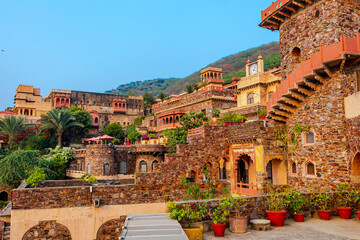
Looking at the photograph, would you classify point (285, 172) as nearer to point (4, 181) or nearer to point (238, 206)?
point (238, 206)

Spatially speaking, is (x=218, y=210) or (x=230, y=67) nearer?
(x=218, y=210)

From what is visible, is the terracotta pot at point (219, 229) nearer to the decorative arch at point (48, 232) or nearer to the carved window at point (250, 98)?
the decorative arch at point (48, 232)

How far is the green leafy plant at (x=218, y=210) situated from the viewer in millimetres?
7621

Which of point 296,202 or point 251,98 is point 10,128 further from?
point 296,202

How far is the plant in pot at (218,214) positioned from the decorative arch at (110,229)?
9284 millimetres

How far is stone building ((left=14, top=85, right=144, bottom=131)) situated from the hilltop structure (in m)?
37.9

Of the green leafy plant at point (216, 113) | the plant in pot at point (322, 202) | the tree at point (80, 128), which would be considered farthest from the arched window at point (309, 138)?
the tree at point (80, 128)

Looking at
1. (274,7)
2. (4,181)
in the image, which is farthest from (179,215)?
(4,181)

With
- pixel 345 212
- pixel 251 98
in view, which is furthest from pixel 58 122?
pixel 345 212

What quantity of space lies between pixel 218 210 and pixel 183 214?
3.59ft

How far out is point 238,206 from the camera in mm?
8070

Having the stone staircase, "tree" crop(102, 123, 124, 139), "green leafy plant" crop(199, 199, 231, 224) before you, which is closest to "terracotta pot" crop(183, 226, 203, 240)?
"green leafy plant" crop(199, 199, 231, 224)

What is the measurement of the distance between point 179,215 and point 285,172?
10.5 metres

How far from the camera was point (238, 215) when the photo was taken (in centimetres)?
783
